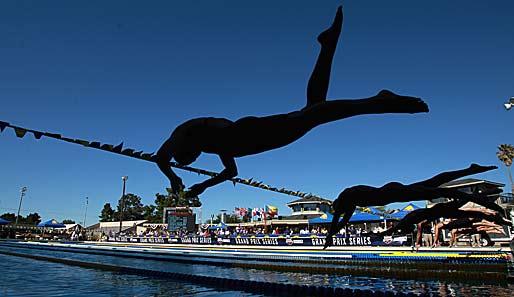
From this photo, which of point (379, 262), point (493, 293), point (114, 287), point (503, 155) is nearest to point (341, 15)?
point (493, 293)

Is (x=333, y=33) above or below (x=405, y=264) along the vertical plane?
above

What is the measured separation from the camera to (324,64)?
509cm

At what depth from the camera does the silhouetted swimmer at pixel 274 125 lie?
4863 millimetres

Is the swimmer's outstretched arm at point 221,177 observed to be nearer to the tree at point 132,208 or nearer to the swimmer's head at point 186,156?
the swimmer's head at point 186,156

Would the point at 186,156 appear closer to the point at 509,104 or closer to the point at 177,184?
the point at 177,184

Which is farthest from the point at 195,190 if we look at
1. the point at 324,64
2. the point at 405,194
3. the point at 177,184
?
the point at 405,194

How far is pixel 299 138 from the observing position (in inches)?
227

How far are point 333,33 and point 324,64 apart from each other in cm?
41

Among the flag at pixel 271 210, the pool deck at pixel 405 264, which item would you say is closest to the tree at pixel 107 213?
the flag at pixel 271 210

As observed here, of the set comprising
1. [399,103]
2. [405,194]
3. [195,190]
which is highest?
[399,103]

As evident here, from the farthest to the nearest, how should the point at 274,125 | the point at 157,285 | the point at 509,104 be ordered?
the point at 509,104, the point at 157,285, the point at 274,125

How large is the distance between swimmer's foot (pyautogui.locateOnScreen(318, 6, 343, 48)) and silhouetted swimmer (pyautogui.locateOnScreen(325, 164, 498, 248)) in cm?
234

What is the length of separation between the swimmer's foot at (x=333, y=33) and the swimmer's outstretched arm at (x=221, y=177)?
256cm

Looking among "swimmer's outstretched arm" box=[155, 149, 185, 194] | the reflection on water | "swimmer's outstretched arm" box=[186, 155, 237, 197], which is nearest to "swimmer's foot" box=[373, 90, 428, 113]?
"swimmer's outstretched arm" box=[186, 155, 237, 197]
